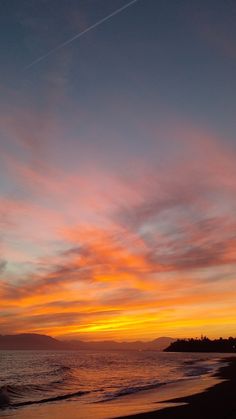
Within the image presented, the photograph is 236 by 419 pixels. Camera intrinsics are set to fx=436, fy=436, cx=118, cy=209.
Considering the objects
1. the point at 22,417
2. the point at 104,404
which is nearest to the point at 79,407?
the point at 104,404

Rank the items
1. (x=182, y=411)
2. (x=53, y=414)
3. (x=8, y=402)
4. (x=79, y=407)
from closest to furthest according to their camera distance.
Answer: (x=182, y=411) → (x=53, y=414) → (x=79, y=407) → (x=8, y=402)

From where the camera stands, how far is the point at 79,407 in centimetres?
2206

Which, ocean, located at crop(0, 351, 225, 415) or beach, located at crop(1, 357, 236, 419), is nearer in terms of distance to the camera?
beach, located at crop(1, 357, 236, 419)

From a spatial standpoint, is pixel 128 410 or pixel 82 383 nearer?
pixel 128 410

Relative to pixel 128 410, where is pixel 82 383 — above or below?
above

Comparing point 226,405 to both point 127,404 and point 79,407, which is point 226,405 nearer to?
point 127,404

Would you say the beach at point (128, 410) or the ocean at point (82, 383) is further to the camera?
the ocean at point (82, 383)

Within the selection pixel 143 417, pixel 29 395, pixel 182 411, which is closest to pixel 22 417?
pixel 143 417

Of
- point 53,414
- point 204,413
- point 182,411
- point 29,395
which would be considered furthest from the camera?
point 29,395

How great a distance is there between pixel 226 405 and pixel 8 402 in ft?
43.1

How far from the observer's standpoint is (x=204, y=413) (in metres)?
16.8

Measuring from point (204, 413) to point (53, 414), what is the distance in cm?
699

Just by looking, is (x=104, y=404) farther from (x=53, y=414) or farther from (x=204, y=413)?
(x=204, y=413)

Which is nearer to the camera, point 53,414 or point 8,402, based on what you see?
point 53,414
